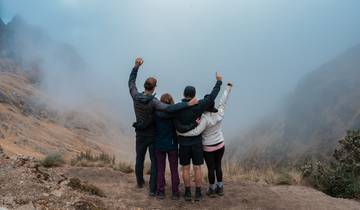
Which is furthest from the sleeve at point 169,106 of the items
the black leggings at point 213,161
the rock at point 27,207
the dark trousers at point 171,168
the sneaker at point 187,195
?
the rock at point 27,207

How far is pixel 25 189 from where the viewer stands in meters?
8.06

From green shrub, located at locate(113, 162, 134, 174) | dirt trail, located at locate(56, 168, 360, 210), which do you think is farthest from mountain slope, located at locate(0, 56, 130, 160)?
dirt trail, located at locate(56, 168, 360, 210)

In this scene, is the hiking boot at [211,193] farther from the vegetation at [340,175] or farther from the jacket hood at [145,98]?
the vegetation at [340,175]

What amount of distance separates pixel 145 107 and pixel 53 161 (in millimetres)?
4672

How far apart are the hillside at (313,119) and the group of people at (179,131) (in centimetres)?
2755

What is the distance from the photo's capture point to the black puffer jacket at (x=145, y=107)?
909cm

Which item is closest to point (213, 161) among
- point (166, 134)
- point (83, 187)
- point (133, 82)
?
point (166, 134)

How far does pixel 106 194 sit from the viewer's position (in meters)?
9.82

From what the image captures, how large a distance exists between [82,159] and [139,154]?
4.18 metres

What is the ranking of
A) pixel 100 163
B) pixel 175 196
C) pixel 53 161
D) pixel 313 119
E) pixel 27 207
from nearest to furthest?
pixel 27 207, pixel 175 196, pixel 53 161, pixel 100 163, pixel 313 119

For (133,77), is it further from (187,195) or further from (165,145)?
(187,195)

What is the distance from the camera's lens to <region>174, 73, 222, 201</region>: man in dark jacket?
906 cm

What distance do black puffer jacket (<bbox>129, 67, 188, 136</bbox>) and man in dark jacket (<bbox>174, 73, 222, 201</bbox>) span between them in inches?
7.3

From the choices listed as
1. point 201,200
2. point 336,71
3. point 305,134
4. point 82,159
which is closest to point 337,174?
point 201,200
